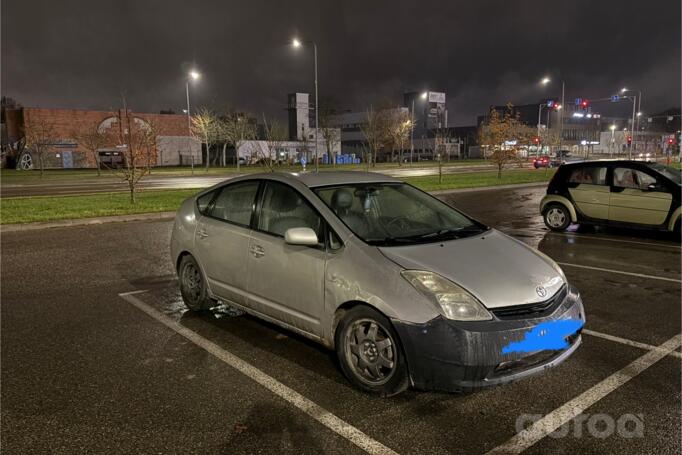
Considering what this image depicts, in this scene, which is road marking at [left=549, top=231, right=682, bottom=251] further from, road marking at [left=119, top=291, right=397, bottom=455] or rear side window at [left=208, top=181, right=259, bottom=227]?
road marking at [left=119, top=291, right=397, bottom=455]

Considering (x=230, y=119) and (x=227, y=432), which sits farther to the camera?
(x=230, y=119)

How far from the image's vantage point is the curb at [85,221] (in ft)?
39.2

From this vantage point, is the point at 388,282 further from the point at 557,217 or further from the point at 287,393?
the point at 557,217

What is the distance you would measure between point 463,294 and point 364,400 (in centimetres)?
104

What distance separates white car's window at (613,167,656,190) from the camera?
10081mm

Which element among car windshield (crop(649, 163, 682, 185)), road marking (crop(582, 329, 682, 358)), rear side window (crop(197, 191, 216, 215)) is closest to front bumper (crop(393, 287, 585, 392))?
road marking (crop(582, 329, 682, 358))

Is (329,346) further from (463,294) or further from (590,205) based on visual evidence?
(590,205)

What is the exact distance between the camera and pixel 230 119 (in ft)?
173

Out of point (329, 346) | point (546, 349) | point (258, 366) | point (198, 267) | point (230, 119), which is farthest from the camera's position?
point (230, 119)

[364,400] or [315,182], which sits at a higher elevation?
[315,182]

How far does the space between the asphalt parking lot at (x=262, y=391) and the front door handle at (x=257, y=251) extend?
86 centimetres

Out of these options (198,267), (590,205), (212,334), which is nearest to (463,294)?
(212,334)

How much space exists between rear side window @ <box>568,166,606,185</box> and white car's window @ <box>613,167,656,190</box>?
259 millimetres

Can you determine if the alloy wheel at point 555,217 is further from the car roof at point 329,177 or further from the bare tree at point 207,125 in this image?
the bare tree at point 207,125
